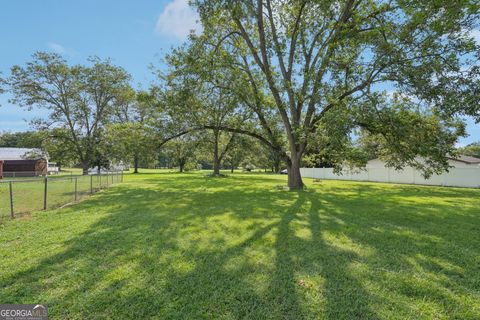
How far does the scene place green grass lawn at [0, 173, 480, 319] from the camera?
2.57 meters

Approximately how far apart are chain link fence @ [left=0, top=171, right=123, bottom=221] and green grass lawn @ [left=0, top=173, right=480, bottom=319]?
1.07 m

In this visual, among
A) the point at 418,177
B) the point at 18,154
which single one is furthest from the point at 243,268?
the point at 18,154

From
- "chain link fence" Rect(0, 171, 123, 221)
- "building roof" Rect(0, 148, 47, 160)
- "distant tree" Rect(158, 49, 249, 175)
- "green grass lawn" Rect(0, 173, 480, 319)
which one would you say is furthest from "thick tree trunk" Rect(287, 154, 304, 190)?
"building roof" Rect(0, 148, 47, 160)

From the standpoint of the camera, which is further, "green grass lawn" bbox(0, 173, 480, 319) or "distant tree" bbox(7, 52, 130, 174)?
"distant tree" bbox(7, 52, 130, 174)

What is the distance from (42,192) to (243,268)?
1030 centimetres

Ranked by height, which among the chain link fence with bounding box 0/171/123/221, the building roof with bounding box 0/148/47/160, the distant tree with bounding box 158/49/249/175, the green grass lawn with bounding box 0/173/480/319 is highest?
the distant tree with bounding box 158/49/249/175

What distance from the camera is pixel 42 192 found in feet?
33.5

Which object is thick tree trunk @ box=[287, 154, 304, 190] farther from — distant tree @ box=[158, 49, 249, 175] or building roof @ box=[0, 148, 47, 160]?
building roof @ box=[0, 148, 47, 160]

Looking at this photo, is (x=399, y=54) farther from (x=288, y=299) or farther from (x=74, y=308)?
(x=74, y=308)

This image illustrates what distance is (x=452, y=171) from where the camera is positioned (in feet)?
59.8

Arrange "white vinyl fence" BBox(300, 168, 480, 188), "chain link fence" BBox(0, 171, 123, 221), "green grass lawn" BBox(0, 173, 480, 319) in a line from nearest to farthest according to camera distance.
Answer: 1. "green grass lawn" BBox(0, 173, 480, 319)
2. "chain link fence" BBox(0, 171, 123, 221)
3. "white vinyl fence" BBox(300, 168, 480, 188)

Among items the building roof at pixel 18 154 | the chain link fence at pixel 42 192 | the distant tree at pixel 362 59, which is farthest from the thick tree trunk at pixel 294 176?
the building roof at pixel 18 154

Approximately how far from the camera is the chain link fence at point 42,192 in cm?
684

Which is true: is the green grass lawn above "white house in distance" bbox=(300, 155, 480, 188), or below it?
below
